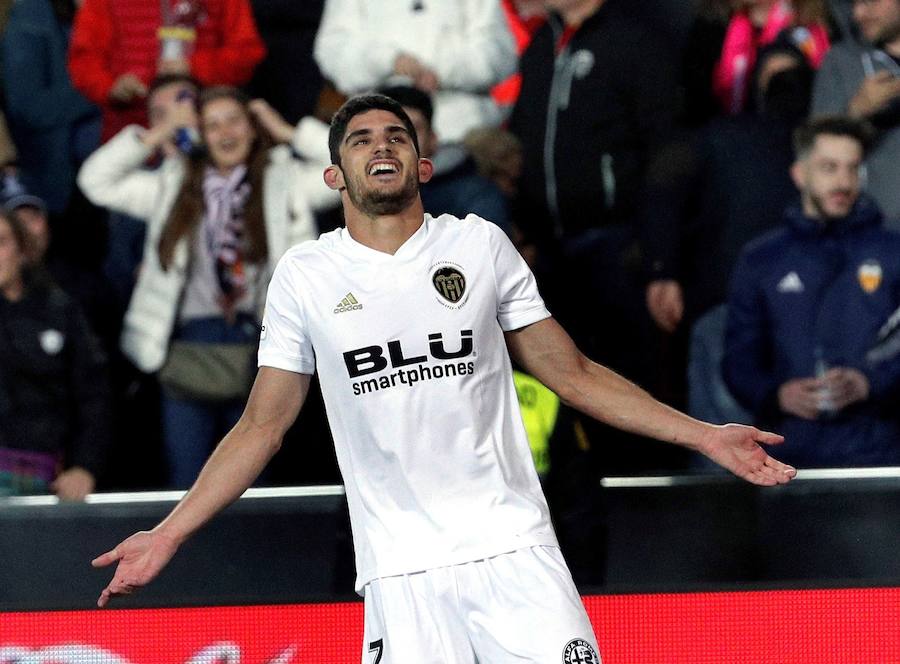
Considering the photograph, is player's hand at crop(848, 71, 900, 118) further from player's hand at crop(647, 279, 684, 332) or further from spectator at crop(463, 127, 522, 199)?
spectator at crop(463, 127, 522, 199)

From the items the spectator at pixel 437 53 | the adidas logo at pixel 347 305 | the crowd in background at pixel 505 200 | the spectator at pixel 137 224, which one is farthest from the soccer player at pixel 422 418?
the spectator at pixel 137 224

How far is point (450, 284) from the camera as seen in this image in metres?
3.66

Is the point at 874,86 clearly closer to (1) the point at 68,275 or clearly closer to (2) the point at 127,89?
(2) the point at 127,89

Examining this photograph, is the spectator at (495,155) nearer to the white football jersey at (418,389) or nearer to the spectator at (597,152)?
the spectator at (597,152)

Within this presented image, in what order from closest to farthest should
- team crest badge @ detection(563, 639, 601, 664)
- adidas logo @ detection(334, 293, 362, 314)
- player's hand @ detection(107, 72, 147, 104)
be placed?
team crest badge @ detection(563, 639, 601, 664)
adidas logo @ detection(334, 293, 362, 314)
player's hand @ detection(107, 72, 147, 104)

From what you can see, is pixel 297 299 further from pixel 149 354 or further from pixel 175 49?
pixel 175 49

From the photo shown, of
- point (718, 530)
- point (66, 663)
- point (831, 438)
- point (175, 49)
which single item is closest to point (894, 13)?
point (831, 438)

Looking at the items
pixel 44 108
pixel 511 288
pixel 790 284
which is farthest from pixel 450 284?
pixel 44 108

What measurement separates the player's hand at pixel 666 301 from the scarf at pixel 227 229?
1669mm

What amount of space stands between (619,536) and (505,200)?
152 centimetres

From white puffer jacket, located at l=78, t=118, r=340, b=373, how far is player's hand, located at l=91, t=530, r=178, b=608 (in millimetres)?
2736

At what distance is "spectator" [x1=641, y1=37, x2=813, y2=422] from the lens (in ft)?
20.6

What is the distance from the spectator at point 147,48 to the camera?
265 inches

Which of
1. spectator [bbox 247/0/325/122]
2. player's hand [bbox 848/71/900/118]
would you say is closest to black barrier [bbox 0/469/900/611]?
player's hand [bbox 848/71/900/118]
